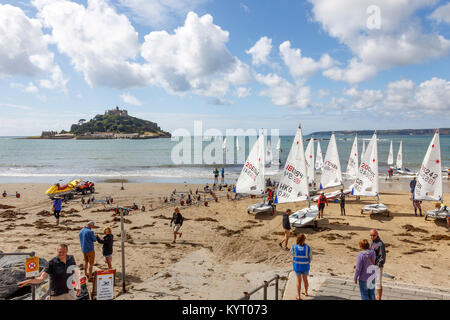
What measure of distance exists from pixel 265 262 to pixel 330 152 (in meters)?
15.9

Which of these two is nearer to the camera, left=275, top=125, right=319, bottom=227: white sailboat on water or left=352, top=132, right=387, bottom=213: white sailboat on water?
left=275, top=125, right=319, bottom=227: white sailboat on water

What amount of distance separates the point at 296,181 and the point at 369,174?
7.30 meters

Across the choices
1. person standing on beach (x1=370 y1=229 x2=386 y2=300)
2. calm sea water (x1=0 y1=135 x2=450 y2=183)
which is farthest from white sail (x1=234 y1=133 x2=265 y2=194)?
calm sea water (x1=0 y1=135 x2=450 y2=183)

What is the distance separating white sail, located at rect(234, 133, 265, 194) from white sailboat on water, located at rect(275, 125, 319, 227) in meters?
2.84

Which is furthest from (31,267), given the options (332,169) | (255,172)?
(332,169)

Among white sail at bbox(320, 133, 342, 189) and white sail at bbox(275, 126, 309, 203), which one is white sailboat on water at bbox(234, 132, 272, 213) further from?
white sail at bbox(320, 133, 342, 189)

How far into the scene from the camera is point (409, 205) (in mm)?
21562

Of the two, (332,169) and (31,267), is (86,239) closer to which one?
(31,267)

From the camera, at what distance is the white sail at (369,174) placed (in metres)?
19.9

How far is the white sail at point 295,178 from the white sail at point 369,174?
665cm

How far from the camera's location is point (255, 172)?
19.2 metres

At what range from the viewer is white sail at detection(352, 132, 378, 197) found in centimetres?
1988
